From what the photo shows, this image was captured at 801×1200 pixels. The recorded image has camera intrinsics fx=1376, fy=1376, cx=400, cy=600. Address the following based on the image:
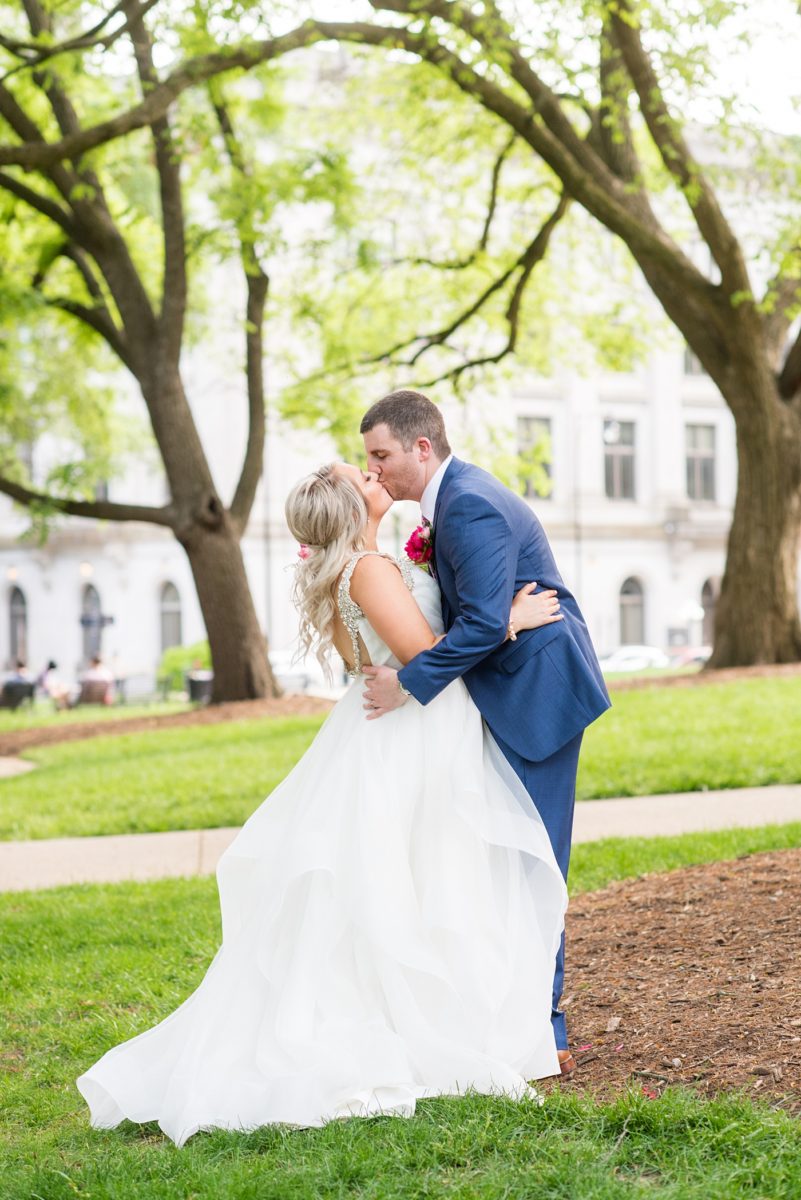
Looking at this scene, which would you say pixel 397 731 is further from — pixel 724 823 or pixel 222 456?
pixel 222 456

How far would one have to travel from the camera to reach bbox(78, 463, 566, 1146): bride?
404 cm

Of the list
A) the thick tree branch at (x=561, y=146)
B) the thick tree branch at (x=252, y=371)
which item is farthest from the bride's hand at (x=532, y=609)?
the thick tree branch at (x=252, y=371)

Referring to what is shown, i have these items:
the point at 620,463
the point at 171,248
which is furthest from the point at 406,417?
the point at 620,463

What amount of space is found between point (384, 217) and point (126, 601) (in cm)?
2676

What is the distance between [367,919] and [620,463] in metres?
49.3

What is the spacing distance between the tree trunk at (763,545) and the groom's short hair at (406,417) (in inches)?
526

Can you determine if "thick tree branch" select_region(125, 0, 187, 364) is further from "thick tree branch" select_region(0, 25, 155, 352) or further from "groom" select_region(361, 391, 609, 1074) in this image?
"groom" select_region(361, 391, 609, 1074)

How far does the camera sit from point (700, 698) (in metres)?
14.3

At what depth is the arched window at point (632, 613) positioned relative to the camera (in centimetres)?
5125

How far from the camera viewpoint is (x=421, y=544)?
14.4 feet

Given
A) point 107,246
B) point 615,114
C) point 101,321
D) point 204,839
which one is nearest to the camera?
point 204,839

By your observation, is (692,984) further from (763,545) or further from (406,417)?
(763,545)

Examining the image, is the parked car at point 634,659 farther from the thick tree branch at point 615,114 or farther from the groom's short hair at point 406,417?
the groom's short hair at point 406,417

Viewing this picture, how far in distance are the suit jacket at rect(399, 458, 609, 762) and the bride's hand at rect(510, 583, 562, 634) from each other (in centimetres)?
4
